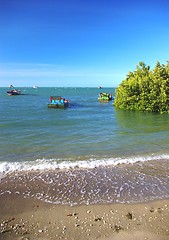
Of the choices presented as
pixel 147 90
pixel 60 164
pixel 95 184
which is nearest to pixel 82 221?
pixel 95 184

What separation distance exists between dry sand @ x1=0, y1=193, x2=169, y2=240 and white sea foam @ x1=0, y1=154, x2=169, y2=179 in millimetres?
3605

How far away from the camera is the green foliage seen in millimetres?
38812

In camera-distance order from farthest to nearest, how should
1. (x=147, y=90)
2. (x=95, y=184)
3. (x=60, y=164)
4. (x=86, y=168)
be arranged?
(x=147, y=90), (x=60, y=164), (x=86, y=168), (x=95, y=184)

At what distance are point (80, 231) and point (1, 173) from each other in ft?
21.3

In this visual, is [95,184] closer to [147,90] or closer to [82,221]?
[82,221]

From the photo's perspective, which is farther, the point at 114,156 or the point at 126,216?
the point at 114,156

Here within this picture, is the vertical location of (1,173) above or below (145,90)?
below

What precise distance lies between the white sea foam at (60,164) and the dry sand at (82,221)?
142 inches

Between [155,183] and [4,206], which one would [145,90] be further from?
[4,206]

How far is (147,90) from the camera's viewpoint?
40.2m

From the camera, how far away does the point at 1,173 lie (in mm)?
12086

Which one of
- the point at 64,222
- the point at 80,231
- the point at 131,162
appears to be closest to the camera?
the point at 80,231

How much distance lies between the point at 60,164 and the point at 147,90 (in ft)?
99.2

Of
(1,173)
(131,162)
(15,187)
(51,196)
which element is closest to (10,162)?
(1,173)
